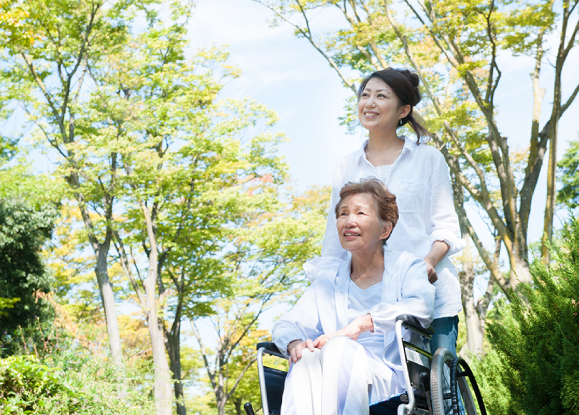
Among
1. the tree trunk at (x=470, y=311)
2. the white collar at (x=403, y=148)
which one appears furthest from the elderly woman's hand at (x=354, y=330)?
the tree trunk at (x=470, y=311)

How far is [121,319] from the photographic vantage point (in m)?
16.5

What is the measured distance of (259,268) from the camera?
47.6ft

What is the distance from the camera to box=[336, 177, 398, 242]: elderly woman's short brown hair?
192 cm

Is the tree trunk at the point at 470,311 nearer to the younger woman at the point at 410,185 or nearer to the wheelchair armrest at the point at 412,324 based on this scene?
the younger woman at the point at 410,185

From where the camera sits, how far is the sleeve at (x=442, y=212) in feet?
6.36

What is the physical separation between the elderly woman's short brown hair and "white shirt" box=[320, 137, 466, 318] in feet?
0.42

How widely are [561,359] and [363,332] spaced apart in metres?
1.17

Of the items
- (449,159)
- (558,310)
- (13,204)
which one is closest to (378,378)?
(558,310)

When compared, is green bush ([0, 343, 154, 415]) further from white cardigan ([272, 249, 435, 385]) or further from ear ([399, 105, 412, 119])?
ear ([399, 105, 412, 119])

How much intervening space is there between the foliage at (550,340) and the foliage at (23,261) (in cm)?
1132

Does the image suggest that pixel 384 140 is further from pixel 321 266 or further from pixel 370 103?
pixel 321 266

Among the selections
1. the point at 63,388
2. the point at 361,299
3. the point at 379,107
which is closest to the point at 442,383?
the point at 361,299

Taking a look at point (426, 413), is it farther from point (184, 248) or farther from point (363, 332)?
point (184, 248)

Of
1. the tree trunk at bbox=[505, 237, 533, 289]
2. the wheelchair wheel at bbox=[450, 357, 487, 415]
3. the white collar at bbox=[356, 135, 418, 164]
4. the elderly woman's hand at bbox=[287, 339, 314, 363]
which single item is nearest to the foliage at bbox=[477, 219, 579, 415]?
the wheelchair wheel at bbox=[450, 357, 487, 415]
